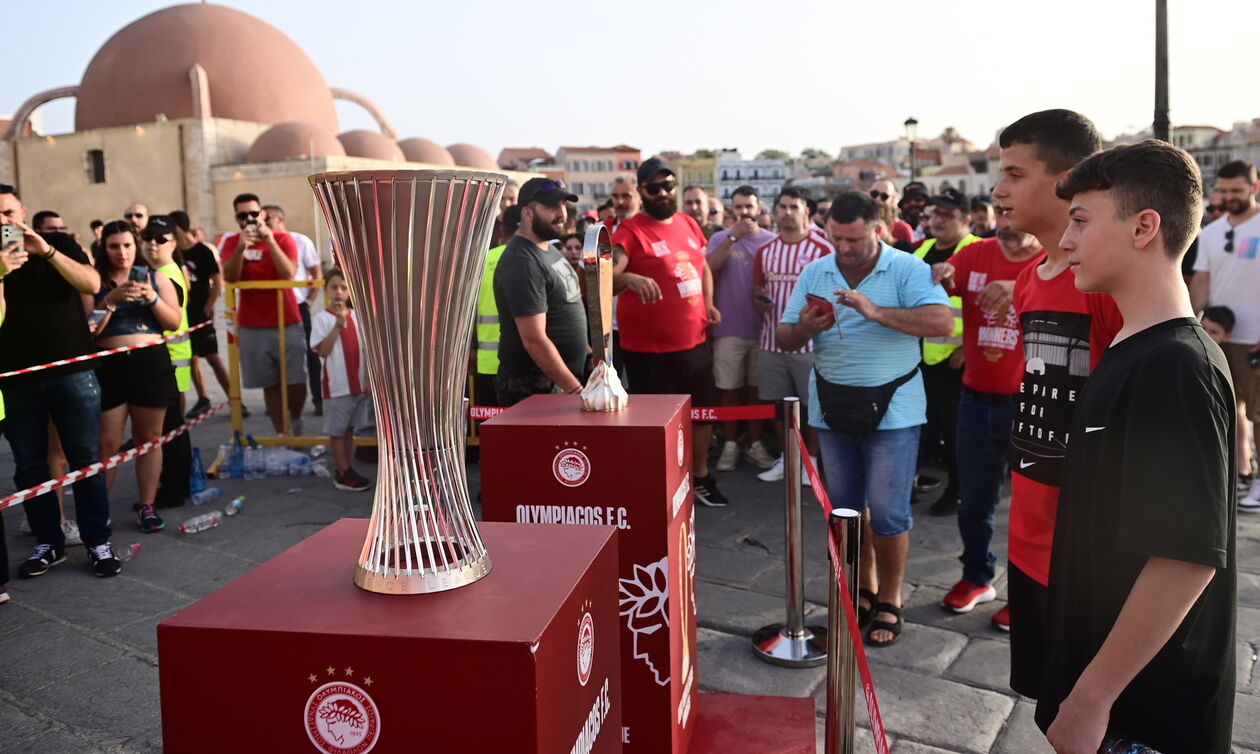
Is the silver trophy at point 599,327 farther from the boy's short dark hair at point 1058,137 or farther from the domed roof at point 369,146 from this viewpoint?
the domed roof at point 369,146

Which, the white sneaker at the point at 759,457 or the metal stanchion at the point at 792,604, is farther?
the white sneaker at the point at 759,457

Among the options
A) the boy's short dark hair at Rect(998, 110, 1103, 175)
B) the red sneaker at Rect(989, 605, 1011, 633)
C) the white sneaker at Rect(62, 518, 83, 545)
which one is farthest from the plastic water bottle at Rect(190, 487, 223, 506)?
the boy's short dark hair at Rect(998, 110, 1103, 175)

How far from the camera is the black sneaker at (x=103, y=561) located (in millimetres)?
4418

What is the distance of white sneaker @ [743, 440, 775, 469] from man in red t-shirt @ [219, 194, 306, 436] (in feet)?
11.5

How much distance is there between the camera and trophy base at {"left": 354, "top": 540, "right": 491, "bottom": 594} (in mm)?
1289

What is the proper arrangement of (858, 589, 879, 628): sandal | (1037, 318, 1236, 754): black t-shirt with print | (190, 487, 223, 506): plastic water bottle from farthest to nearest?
(190, 487, 223, 506): plastic water bottle → (858, 589, 879, 628): sandal → (1037, 318, 1236, 754): black t-shirt with print

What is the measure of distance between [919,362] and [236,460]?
4.81 m

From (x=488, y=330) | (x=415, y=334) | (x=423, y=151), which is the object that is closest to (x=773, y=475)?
(x=488, y=330)

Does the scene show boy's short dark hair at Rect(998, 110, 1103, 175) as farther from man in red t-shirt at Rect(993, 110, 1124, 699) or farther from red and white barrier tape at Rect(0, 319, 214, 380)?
red and white barrier tape at Rect(0, 319, 214, 380)

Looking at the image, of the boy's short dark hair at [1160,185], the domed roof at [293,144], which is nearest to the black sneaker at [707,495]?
the boy's short dark hair at [1160,185]

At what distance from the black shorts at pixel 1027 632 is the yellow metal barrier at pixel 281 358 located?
4.96m

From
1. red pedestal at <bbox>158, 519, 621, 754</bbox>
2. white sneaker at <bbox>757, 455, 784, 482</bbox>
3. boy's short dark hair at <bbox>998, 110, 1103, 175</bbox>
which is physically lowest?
white sneaker at <bbox>757, 455, 784, 482</bbox>

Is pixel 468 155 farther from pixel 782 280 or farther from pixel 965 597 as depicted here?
pixel 965 597

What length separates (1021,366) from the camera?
3848mm
